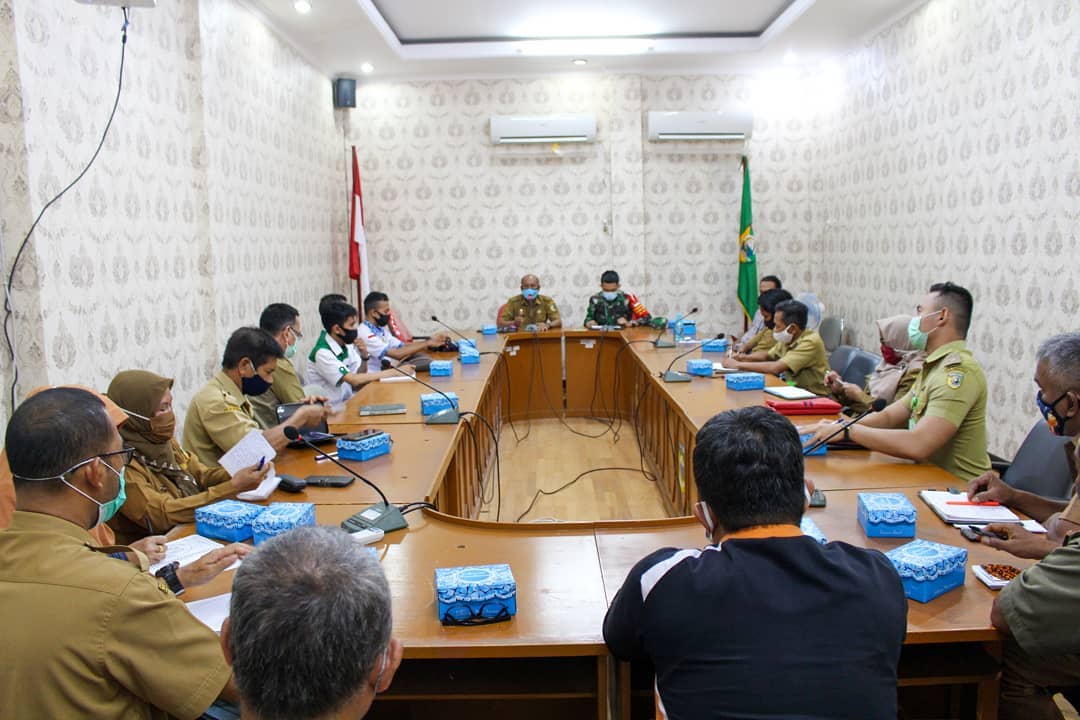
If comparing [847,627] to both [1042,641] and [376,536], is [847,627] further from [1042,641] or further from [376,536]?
[376,536]

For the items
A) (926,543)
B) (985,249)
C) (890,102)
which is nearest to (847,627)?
(926,543)

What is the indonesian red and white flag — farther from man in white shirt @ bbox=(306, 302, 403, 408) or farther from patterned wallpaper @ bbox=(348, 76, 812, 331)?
man in white shirt @ bbox=(306, 302, 403, 408)

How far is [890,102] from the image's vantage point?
6.10 m

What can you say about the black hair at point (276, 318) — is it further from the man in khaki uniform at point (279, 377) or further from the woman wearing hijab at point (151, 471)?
the woman wearing hijab at point (151, 471)

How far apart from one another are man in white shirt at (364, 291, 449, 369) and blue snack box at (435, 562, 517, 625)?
394 cm

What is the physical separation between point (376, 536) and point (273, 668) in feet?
3.87

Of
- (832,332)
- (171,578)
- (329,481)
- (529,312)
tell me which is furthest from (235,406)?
(832,332)

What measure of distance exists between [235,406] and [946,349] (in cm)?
263

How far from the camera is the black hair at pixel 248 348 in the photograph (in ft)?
9.73

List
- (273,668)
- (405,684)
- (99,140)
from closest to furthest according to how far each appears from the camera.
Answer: (273,668)
(405,684)
(99,140)

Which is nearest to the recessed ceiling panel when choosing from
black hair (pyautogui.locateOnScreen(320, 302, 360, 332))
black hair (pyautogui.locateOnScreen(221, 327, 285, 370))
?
black hair (pyautogui.locateOnScreen(320, 302, 360, 332))

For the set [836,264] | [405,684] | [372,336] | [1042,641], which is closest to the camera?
[1042,641]

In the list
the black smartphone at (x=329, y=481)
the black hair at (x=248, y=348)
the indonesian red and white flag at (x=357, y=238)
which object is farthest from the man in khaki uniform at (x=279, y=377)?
the indonesian red and white flag at (x=357, y=238)

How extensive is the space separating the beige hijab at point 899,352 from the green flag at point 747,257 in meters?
4.34
